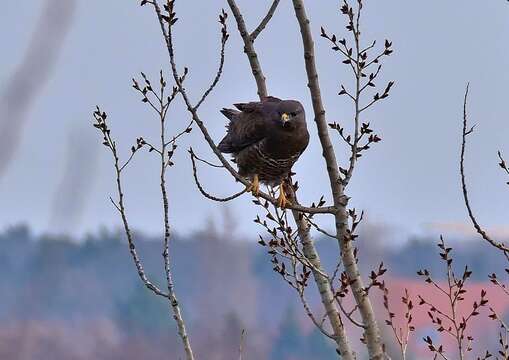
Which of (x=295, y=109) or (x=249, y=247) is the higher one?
(x=249, y=247)

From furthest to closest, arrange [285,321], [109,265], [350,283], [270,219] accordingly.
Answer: [109,265] < [285,321] < [270,219] < [350,283]

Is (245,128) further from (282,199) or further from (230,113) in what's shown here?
(282,199)

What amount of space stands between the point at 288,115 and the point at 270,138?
19 centimetres

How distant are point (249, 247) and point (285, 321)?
2086mm

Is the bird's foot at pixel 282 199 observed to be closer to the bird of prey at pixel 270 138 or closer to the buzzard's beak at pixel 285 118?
the bird of prey at pixel 270 138

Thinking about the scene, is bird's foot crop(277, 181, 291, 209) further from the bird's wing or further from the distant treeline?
the distant treeline

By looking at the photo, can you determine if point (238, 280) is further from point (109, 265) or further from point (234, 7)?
point (234, 7)

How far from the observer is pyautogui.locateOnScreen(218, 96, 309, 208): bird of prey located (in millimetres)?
6309

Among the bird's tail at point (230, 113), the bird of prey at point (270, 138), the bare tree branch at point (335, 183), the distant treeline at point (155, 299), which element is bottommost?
the bare tree branch at point (335, 183)

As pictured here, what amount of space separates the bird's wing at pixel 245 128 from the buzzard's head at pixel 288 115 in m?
0.12

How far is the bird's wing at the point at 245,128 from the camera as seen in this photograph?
21.1 feet

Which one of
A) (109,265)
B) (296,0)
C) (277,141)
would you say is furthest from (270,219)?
(109,265)

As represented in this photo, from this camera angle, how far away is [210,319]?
17.5m

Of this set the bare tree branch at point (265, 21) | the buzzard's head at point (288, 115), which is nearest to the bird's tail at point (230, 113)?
the buzzard's head at point (288, 115)
